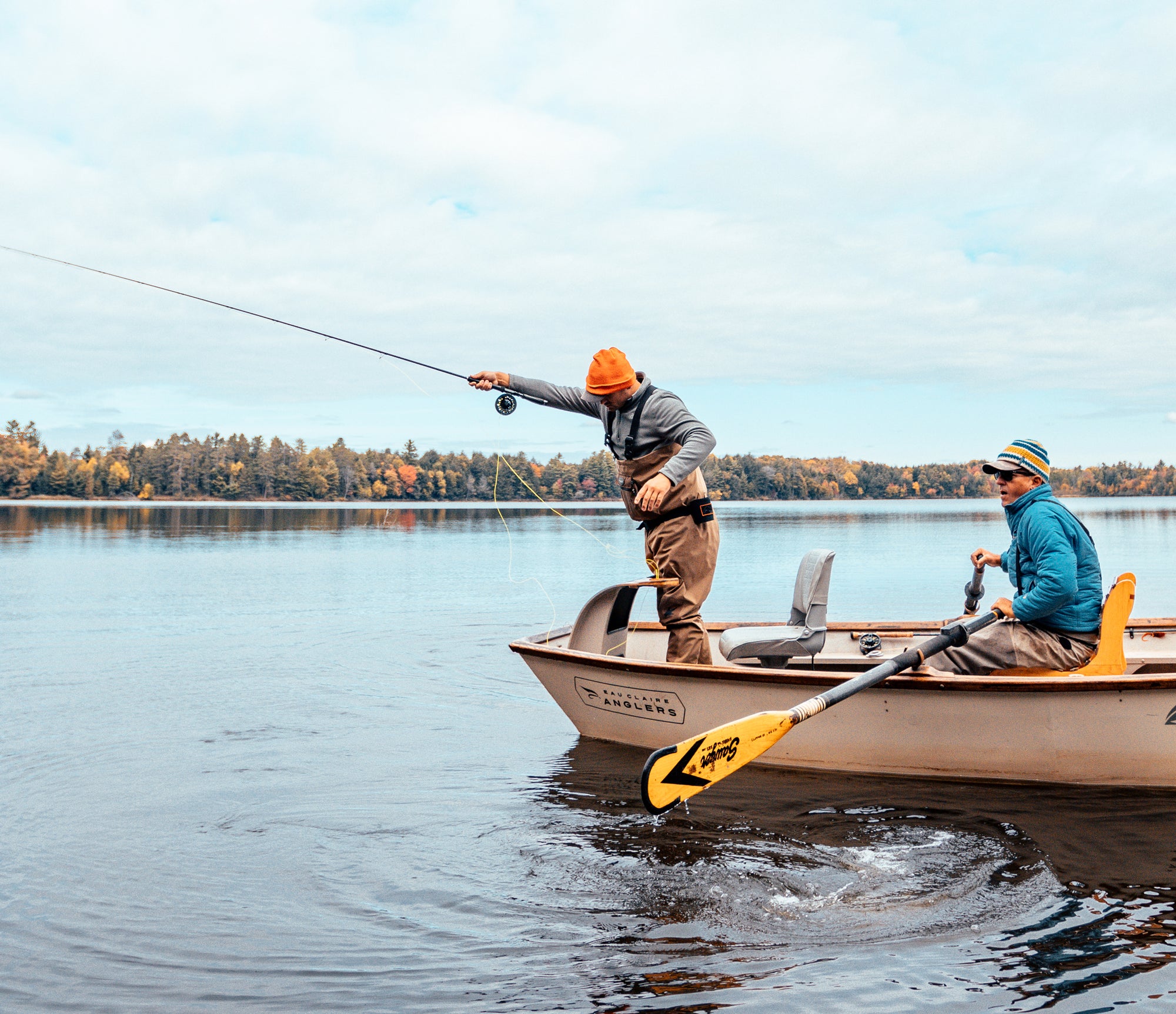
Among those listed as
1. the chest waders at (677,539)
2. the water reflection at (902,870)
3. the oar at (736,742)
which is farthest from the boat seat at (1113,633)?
the chest waders at (677,539)

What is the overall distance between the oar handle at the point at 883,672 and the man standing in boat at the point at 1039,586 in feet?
0.84

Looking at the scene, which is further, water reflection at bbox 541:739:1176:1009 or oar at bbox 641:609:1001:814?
oar at bbox 641:609:1001:814

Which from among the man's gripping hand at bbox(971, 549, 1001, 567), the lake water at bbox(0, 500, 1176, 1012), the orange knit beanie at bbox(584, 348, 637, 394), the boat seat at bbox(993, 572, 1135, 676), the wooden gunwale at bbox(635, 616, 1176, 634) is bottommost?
the lake water at bbox(0, 500, 1176, 1012)

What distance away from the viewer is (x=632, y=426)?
247 inches

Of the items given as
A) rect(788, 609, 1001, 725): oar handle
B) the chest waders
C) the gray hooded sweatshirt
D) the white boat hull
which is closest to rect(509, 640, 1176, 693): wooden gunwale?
the white boat hull

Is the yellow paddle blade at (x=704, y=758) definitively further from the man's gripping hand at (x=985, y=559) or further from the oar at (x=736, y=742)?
the man's gripping hand at (x=985, y=559)

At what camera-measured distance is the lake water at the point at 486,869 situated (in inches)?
144

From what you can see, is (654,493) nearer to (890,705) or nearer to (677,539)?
(677,539)

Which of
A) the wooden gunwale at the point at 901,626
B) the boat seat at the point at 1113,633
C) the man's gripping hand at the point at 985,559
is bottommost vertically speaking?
the wooden gunwale at the point at 901,626

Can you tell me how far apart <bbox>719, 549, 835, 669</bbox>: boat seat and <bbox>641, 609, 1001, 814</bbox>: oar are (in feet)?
3.08

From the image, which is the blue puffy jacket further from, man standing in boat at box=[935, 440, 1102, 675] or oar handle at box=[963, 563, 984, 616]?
oar handle at box=[963, 563, 984, 616]

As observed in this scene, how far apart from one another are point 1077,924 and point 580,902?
216cm

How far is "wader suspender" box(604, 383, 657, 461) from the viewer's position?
6.23 meters

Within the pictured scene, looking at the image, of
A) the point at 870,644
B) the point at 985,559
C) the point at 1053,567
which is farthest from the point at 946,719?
the point at 870,644
